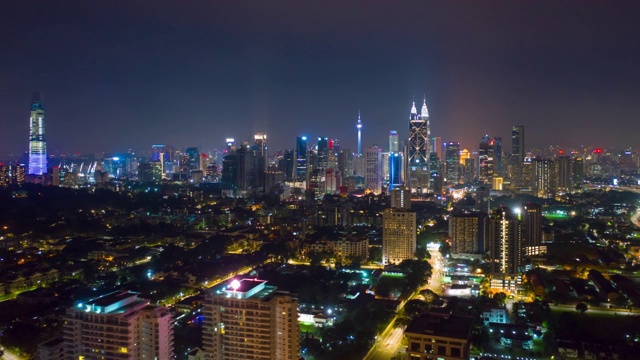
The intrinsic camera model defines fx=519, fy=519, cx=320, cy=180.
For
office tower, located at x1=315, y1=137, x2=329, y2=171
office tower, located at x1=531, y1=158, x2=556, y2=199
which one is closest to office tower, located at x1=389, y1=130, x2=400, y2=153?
office tower, located at x1=315, y1=137, x2=329, y2=171

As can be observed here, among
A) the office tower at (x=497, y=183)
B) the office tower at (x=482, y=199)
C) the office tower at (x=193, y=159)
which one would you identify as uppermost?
the office tower at (x=193, y=159)

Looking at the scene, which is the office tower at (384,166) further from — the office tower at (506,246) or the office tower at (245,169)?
the office tower at (506,246)

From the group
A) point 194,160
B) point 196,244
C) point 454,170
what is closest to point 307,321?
point 196,244

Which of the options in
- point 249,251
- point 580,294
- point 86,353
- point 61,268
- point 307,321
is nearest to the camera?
point 86,353

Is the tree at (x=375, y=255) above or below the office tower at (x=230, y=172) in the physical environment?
below

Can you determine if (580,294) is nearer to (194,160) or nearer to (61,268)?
(61,268)

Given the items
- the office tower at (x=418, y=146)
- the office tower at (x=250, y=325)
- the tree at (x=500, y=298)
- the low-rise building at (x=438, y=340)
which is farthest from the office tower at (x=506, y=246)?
the office tower at (x=418, y=146)
